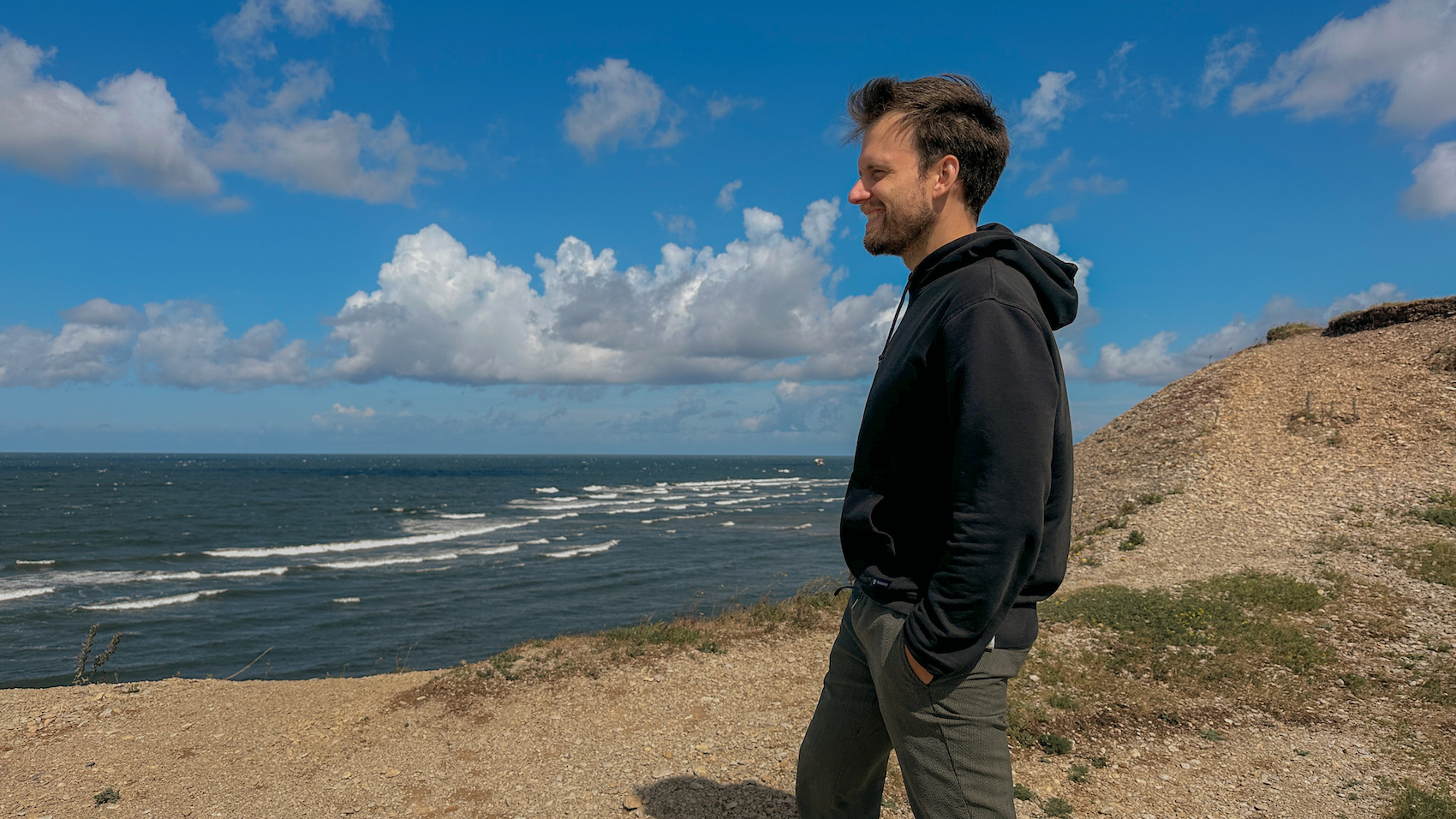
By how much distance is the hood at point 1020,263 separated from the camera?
2.02 m

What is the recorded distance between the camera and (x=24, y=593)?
73.2 feet

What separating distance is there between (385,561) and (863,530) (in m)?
30.6

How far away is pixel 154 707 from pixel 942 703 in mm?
7797

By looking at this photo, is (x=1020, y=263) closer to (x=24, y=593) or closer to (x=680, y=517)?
(x=24, y=593)

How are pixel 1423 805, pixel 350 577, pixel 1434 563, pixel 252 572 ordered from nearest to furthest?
pixel 1423 805
pixel 1434 563
pixel 350 577
pixel 252 572

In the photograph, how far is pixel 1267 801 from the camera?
4773 mm

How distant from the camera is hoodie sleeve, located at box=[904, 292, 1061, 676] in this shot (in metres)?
1.74

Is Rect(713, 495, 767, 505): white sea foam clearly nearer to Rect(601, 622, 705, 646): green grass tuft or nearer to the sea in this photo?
the sea

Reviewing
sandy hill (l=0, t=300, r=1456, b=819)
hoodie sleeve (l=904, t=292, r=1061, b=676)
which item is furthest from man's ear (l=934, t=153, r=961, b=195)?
sandy hill (l=0, t=300, r=1456, b=819)

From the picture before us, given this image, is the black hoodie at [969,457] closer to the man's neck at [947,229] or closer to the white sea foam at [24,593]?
the man's neck at [947,229]

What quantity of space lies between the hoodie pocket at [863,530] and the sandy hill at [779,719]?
3261mm

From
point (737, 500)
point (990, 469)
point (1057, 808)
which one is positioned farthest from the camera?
point (737, 500)

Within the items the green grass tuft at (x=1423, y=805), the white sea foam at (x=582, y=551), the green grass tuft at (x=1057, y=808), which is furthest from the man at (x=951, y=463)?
the white sea foam at (x=582, y=551)

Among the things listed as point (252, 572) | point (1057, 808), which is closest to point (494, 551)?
point (252, 572)
